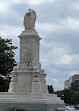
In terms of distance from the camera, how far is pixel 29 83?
21312mm

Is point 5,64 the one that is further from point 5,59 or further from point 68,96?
point 68,96

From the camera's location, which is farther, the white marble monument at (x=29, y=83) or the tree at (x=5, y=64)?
the tree at (x=5, y=64)

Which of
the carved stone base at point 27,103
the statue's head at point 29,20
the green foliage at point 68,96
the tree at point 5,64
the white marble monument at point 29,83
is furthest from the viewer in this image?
the green foliage at point 68,96

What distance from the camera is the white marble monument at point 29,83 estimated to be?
59.8ft

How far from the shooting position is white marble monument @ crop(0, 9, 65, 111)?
18.2 m

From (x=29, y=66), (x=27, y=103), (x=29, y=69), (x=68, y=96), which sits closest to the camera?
(x=27, y=103)

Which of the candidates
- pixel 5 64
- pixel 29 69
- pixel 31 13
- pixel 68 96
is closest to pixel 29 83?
pixel 29 69

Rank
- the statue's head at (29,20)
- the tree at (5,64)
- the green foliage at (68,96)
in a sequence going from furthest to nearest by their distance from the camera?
the green foliage at (68,96), the tree at (5,64), the statue's head at (29,20)

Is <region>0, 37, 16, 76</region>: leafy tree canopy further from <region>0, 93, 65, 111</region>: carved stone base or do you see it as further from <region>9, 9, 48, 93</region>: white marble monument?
<region>0, 93, 65, 111</region>: carved stone base

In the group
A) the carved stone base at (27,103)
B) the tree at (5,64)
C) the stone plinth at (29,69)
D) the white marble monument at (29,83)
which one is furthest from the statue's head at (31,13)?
the tree at (5,64)

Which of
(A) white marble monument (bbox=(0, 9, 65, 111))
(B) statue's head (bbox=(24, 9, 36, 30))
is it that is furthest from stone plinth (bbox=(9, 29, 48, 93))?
(B) statue's head (bbox=(24, 9, 36, 30))

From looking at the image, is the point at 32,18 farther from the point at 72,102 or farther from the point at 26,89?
the point at 72,102

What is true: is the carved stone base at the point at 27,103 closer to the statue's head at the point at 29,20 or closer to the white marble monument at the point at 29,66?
the white marble monument at the point at 29,66

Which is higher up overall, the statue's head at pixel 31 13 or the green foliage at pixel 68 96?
the green foliage at pixel 68 96
